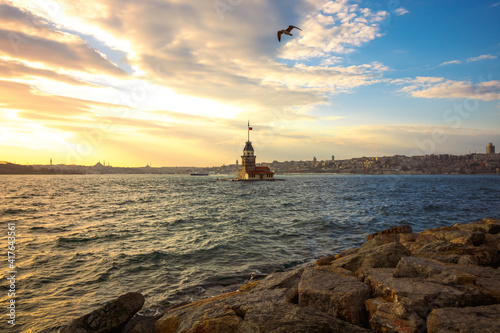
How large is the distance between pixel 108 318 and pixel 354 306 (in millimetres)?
5264

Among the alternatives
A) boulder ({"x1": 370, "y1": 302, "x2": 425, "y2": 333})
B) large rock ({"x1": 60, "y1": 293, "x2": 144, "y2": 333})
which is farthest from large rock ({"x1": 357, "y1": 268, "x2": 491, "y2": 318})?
large rock ({"x1": 60, "y1": 293, "x2": 144, "y2": 333})

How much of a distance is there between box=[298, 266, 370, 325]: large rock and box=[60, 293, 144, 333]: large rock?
3.97 metres

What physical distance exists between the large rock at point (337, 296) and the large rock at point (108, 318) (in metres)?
3.97

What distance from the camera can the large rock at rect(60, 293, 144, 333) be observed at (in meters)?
5.81

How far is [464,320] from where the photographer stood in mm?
3979

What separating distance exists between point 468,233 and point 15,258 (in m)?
19.5

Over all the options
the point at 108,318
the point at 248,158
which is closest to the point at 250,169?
the point at 248,158

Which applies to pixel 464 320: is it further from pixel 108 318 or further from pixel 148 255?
pixel 148 255

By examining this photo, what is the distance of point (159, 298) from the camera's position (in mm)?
8906

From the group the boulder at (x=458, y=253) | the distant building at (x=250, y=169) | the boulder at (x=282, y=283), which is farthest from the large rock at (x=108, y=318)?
the distant building at (x=250, y=169)

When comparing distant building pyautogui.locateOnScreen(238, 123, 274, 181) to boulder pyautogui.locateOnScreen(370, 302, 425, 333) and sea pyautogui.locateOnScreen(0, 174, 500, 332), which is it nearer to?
sea pyautogui.locateOnScreen(0, 174, 500, 332)

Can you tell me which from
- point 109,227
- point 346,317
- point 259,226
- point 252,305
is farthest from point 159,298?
point 109,227

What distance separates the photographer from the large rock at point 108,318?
5809 millimetres

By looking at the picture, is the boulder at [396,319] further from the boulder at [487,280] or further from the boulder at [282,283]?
the boulder at [282,283]
